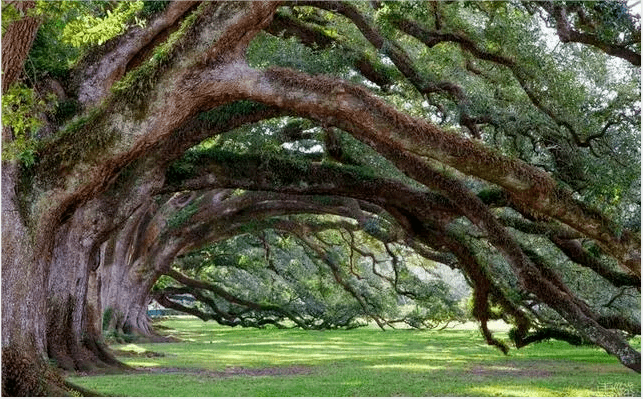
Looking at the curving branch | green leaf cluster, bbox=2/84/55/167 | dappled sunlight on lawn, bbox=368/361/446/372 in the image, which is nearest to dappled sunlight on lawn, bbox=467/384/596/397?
dappled sunlight on lawn, bbox=368/361/446/372

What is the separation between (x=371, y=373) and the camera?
1468cm

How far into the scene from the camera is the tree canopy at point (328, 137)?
30.0ft

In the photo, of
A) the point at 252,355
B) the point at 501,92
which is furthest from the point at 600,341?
the point at 252,355

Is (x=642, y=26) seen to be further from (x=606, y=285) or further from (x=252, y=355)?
(x=252, y=355)

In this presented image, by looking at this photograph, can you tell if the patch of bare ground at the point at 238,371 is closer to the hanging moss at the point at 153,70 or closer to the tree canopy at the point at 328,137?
the tree canopy at the point at 328,137

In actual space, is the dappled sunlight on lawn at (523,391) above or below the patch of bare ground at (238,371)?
below

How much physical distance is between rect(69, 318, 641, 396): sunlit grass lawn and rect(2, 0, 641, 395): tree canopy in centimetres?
96

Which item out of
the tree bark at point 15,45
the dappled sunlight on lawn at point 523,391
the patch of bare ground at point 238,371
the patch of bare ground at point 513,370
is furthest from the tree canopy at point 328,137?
the patch of bare ground at point 238,371

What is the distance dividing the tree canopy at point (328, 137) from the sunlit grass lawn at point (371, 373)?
958 millimetres

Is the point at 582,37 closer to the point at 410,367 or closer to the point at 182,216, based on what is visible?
the point at 410,367

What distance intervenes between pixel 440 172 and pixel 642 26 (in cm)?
341

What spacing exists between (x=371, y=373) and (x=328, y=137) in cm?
421

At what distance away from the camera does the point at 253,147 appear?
15383mm

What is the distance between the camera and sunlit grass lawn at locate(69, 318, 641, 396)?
11617 mm
